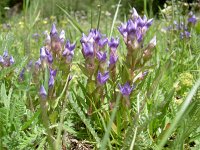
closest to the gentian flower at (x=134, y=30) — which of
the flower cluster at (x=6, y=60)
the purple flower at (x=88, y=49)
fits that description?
the purple flower at (x=88, y=49)

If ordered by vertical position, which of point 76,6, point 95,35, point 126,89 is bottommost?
point 76,6

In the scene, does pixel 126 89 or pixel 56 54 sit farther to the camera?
pixel 56 54

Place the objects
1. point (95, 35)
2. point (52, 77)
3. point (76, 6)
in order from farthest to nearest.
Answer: point (76, 6), point (95, 35), point (52, 77)

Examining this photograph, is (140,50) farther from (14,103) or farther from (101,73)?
(14,103)

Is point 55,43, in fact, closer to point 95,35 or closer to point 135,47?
A: point 95,35

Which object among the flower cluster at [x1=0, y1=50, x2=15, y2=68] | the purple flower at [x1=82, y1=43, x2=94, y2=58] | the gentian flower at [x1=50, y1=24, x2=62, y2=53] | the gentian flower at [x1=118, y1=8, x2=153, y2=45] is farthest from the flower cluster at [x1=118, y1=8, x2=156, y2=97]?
the flower cluster at [x1=0, y1=50, x2=15, y2=68]

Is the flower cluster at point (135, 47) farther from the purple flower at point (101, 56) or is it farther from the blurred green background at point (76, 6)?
the blurred green background at point (76, 6)

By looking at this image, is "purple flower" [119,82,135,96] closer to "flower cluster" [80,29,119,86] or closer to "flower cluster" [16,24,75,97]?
"flower cluster" [80,29,119,86]

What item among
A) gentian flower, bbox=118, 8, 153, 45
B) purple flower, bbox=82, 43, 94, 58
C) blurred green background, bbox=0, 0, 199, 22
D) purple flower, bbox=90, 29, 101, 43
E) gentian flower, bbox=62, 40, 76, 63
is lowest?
blurred green background, bbox=0, 0, 199, 22

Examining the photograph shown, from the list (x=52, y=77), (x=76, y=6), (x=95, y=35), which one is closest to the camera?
(x=52, y=77)

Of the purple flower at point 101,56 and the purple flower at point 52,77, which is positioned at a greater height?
the purple flower at point 101,56

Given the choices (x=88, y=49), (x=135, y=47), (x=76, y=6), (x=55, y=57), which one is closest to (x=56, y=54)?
(x=55, y=57)
